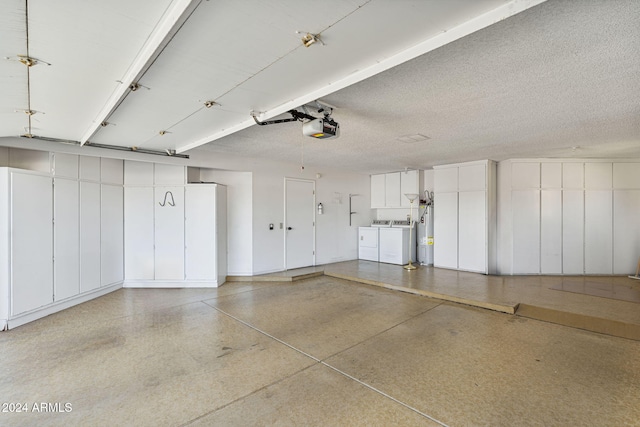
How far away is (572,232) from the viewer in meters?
5.89

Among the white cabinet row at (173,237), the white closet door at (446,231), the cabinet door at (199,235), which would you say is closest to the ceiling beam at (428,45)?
the cabinet door at (199,235)

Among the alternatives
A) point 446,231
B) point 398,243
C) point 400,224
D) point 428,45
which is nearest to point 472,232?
point 446,231

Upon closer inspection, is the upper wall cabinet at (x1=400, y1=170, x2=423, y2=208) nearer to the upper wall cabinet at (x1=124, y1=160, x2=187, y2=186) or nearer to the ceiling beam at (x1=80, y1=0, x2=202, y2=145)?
the upper wall cabinet at (x1=124, y1=160, x2=187, y2=186)

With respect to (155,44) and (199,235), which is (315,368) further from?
(199,235)

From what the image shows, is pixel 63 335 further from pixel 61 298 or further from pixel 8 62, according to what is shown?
pixel 8 62

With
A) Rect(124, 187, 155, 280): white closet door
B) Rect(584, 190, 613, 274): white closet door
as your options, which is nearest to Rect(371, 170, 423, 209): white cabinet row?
Rect(584, 190, 613, 274): white closet door

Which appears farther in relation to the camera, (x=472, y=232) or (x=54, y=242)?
(x=472, y=232)

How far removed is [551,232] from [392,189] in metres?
3.55

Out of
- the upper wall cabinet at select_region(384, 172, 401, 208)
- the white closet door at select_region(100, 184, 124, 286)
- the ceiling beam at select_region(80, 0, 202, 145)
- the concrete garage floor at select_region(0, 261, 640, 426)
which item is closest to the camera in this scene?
the ceiling beam at select_region(80, 0, 202, 145)

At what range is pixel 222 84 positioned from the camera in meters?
2.33

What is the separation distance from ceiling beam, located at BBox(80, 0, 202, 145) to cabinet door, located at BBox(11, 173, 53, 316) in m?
2.18

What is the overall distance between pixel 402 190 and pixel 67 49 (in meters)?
6.98

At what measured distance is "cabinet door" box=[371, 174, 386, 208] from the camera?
26.6 ft

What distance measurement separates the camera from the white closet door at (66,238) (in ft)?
13.4
